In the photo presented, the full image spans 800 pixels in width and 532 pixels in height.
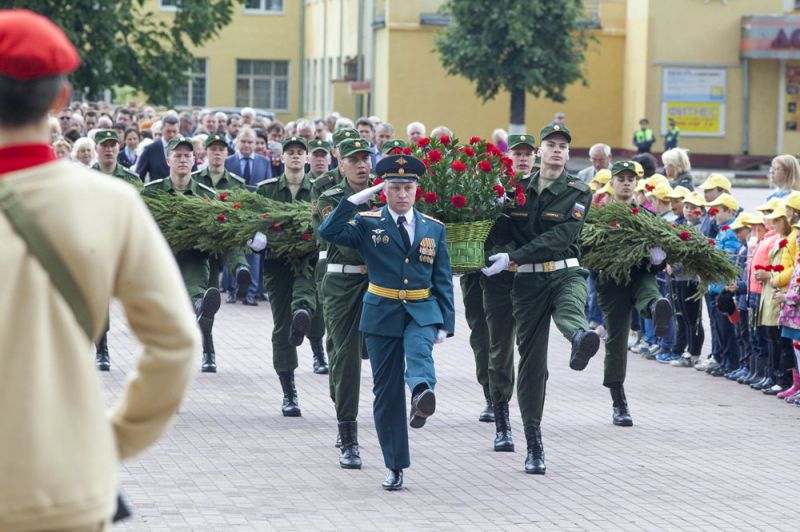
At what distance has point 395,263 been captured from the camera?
8.84m

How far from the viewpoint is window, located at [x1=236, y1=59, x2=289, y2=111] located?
6644 centimetres

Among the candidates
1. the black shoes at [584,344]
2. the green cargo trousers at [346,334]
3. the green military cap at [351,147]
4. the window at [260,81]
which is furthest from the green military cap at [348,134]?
the window at [260,81]

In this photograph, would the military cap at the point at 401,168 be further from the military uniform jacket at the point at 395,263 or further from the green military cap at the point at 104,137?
the green military cap at the point at 104,137

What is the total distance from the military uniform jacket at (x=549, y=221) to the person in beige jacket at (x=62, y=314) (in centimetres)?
642

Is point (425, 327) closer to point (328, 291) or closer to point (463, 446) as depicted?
point (328, 291)

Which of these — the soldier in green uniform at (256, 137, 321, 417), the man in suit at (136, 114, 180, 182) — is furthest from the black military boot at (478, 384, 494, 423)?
the man in suit at (136, 114, 180, 182)

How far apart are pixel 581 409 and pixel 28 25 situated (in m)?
9.31

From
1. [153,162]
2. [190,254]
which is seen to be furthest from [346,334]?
[153,162]

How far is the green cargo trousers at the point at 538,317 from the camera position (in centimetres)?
962

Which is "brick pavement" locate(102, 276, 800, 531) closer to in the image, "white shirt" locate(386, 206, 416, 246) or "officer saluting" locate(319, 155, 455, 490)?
"officer saluting" locate(319, 155, 455, 490)

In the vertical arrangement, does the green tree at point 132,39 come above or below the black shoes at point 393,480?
above

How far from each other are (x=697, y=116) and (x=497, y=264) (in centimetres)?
4175

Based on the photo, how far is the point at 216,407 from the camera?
39.1 feet

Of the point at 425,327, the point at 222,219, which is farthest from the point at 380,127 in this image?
the point at 425,327
